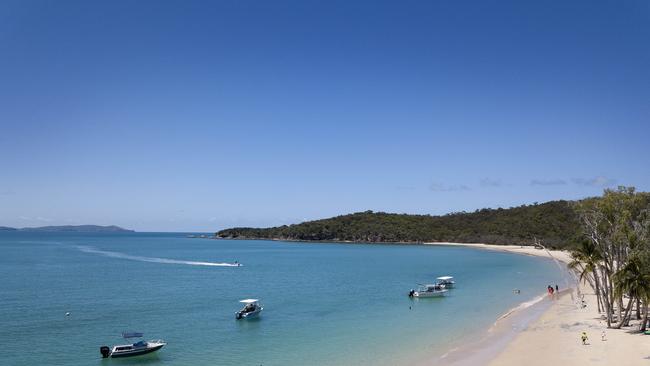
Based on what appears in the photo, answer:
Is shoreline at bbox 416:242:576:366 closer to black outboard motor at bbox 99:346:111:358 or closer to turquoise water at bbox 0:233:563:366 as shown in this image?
turquoise water at bbox 0:233:563:366

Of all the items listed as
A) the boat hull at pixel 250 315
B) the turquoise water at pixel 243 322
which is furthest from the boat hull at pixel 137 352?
the boat hull at pixel 250 315

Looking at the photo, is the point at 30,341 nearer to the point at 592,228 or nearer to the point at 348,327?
the point at 348,327

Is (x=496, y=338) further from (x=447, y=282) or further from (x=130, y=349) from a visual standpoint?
(x=447, y=282)

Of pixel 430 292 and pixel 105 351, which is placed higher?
pixel 430 292

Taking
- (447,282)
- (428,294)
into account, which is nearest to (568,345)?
(428,294)

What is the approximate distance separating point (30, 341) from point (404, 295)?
3797 cm

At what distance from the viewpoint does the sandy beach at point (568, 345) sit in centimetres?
2722

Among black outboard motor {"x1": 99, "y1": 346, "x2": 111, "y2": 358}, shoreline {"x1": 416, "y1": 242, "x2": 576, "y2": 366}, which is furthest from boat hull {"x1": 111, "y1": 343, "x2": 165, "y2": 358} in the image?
shoreline {"x1": 416, "y1": 242, "x2": 576, "y2": 366}

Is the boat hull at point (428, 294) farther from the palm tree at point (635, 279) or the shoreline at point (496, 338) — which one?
the palm tree at point (635, 279)

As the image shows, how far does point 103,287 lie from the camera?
204 ft

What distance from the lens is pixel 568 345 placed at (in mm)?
31031

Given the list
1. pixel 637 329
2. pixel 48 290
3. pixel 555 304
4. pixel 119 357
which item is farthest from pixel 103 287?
pixel 637 329

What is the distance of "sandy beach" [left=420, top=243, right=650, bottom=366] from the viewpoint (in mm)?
27219

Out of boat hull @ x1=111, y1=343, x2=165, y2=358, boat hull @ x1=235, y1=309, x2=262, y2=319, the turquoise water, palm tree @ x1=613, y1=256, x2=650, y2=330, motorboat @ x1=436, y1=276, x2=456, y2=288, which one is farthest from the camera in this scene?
motorboat @ x1=436, y1=276, x2=456, y2=288
